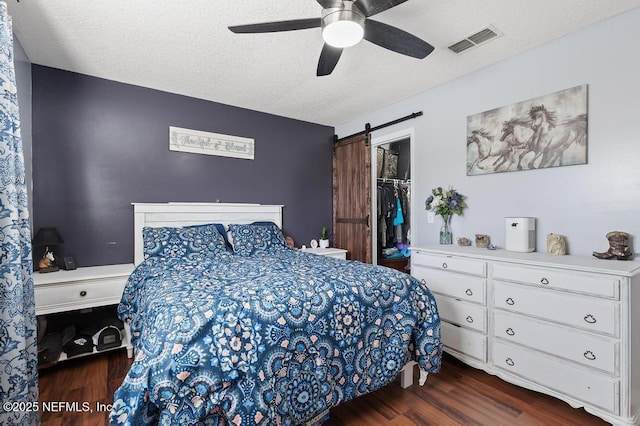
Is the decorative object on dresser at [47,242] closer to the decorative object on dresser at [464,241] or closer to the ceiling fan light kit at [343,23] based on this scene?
the ceiling fan light kit at [343,23]

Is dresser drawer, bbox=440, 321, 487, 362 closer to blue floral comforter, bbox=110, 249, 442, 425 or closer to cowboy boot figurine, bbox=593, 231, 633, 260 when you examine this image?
blue floral comforter, bbox=110, 249, 442, 425

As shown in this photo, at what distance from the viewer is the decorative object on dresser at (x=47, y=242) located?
8.22 ft

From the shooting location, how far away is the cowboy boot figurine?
6.26 feet

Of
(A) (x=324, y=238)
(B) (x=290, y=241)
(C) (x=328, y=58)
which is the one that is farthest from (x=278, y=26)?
(A) (x=324, y=238)

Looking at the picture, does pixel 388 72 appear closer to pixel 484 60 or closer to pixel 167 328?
pixel 484 60

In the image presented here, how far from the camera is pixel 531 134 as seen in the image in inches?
95.3

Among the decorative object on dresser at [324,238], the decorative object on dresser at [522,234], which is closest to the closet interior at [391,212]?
the decorative object on dresser at [324,238]

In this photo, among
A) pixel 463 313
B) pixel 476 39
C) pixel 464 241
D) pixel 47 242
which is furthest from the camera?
pixel 464 241

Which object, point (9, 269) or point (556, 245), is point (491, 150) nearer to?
point (556, 245)

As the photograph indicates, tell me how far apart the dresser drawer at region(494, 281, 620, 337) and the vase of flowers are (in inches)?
33.1

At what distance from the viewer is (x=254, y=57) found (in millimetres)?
2547

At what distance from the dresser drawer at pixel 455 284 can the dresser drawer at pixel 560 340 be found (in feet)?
0.60

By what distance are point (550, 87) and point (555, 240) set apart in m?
1.16

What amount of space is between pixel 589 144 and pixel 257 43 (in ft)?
8.25
